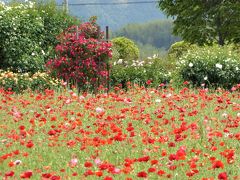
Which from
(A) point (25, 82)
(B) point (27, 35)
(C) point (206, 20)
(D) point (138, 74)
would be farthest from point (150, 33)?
(A) point (25, 82)

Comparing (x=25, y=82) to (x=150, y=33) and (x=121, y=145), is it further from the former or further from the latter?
(x=150, y=33)

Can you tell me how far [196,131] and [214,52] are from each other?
9706 mm

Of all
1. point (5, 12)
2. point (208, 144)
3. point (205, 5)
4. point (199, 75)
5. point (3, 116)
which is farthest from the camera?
point (205, 5)

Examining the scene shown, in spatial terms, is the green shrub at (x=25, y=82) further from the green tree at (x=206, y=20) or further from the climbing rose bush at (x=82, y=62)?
the green tree at (x=206, y=20)

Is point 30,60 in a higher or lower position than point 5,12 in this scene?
lower

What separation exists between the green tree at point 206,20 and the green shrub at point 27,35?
21.0 feet

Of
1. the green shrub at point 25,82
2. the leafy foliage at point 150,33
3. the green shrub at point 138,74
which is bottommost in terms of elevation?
the leafy foliage at point 150,33

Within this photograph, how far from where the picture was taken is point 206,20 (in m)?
24.4

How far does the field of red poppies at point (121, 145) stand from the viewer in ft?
14.7

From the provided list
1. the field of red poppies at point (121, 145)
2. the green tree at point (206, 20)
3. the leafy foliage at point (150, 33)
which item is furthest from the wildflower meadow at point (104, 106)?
the leafy foliage at point (150, 33)

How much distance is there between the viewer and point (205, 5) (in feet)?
80.2

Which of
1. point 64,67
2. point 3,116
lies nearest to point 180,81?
point 64,67

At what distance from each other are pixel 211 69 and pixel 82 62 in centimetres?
363

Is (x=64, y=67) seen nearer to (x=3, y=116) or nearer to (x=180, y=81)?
(x=180, y=81)
